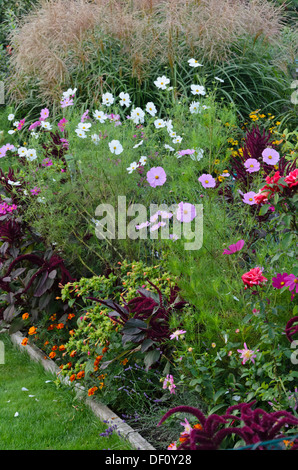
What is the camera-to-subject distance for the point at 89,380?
317 centimetres

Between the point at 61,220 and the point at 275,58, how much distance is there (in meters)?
4.70

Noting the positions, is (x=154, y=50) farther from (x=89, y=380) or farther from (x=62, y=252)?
(x=89, y=380)

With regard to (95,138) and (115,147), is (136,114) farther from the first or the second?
(115,147)

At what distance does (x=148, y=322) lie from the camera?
9.05ft

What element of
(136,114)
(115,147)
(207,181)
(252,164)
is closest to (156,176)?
(207,181)

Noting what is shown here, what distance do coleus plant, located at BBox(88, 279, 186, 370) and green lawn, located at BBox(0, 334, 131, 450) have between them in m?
0.39

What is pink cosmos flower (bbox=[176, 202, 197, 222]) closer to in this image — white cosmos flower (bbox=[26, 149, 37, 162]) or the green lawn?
the green lawn

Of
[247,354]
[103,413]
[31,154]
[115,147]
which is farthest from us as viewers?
[31,154]

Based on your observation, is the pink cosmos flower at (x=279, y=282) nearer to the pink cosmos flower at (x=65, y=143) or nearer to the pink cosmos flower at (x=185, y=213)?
the pink cosmos flower at (x=185, y=213)

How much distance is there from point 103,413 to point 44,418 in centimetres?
39

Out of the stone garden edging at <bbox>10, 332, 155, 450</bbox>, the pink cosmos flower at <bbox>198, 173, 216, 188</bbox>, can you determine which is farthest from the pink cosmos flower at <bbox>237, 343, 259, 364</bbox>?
the pink cosmos flower at <bbox>198, 173, 216, 188</bbox>
